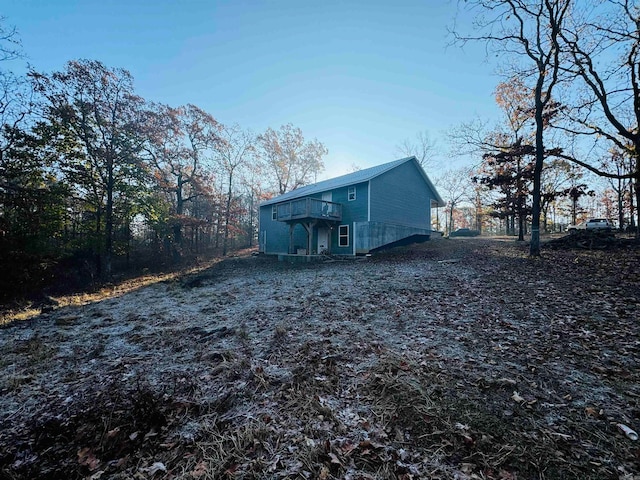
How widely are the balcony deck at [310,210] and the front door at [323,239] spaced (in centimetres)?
186

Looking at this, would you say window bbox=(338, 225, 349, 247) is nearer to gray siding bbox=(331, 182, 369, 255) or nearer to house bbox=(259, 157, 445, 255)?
house bbox=(259, 157, 445, 255)

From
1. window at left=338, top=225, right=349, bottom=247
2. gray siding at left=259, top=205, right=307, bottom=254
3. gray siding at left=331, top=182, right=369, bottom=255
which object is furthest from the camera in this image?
gray siding at left=259, top=205, right=307, bottom=254

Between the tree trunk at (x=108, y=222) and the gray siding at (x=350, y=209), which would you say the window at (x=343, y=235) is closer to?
the gray siding at (x=350, y=209)

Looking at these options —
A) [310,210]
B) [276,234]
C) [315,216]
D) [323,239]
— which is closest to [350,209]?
[315,216]

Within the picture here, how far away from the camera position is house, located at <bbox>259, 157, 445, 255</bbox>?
17.0 m

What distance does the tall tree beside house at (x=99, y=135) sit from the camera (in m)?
14.3

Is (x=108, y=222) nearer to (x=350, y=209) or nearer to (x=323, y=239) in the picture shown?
(x=323, y=239)

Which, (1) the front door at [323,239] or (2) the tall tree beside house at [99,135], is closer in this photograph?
(2) the tall tree beside house at [99,135]

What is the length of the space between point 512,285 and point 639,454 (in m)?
5.99

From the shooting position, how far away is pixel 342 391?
131 inches

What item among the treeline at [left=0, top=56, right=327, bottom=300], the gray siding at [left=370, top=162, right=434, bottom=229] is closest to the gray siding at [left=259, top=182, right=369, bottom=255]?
the gray siding at [left=370, top=162, right=434, bottom=229]

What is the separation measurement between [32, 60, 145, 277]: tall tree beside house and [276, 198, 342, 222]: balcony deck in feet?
29.9

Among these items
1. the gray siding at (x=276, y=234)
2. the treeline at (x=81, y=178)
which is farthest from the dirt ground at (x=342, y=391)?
the gray siding at (x=276, y=234)

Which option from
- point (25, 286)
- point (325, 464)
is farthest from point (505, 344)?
point (25, 286)
